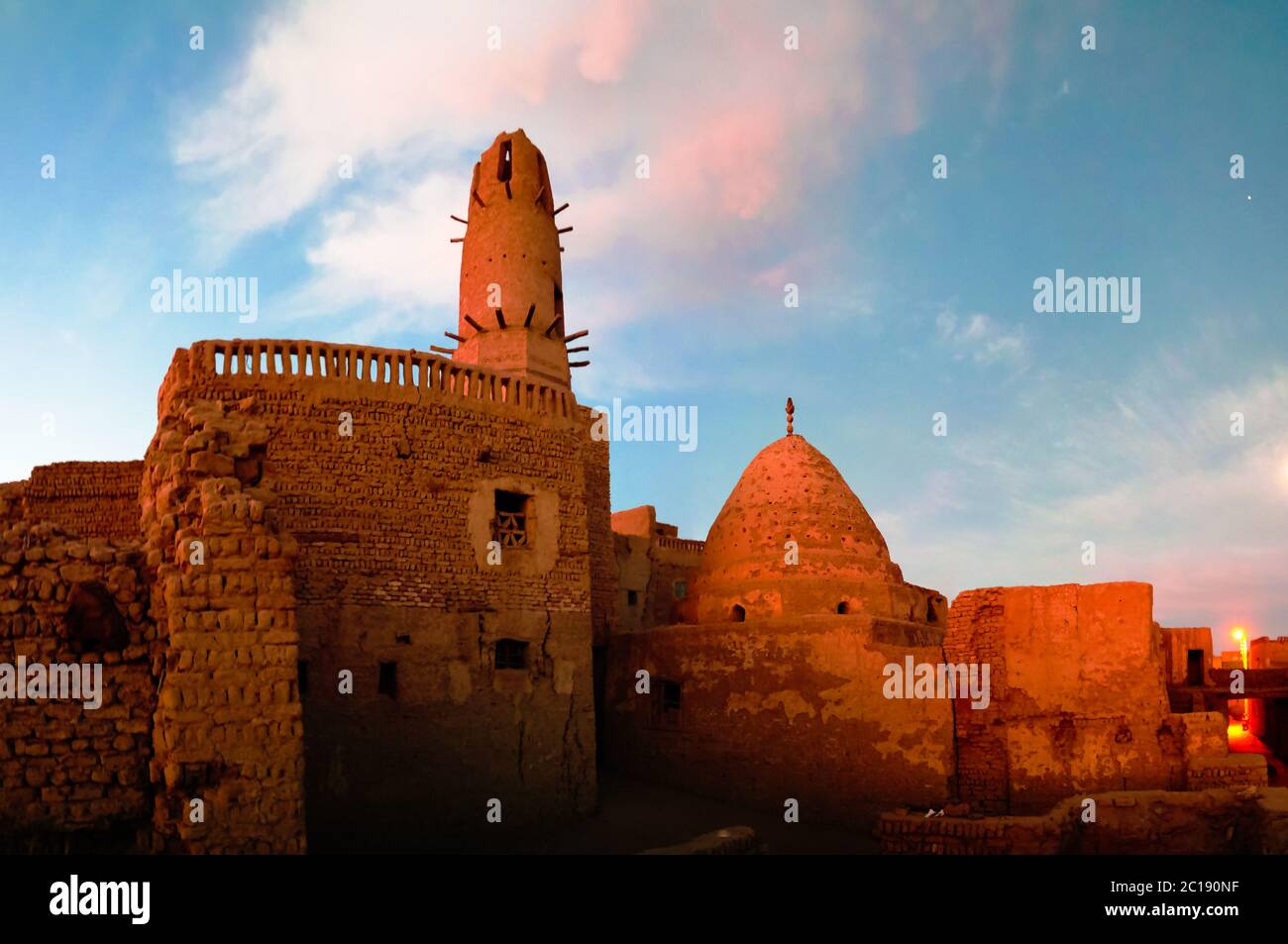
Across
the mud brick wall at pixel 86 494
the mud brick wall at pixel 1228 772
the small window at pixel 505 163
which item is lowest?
the mud brick wall at pixel 1228 772

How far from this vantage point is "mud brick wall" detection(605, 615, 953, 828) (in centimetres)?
1325

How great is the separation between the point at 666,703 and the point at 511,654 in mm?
3285

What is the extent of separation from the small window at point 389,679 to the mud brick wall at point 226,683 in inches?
226

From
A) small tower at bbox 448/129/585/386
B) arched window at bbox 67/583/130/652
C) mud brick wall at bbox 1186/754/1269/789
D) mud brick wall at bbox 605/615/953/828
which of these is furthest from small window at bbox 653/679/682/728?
arched window at bbox 67/583/130/652

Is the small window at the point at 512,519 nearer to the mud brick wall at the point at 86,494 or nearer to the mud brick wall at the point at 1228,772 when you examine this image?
the mud brick wall at the point at 86,494

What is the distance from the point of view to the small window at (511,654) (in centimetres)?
1387

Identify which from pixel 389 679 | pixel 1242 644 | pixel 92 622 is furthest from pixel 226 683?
pixel 1242 644

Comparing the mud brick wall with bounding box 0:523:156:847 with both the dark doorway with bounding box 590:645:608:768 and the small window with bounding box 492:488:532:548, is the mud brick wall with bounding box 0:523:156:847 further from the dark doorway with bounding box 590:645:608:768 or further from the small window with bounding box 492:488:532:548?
the dark doorway with bounding box 590:645:608:768

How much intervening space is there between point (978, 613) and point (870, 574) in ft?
14.4

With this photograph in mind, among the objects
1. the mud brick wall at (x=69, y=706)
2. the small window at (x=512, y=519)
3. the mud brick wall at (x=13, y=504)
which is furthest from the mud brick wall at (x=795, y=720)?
the mud brick wall at (x=13, y=504)
